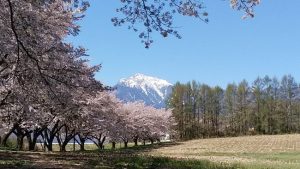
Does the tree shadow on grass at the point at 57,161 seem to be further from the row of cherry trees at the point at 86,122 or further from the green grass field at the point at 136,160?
the row of cherry trees at the point at 86,122

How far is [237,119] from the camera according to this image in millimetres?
152000

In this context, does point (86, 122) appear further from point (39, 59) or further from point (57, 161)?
point (39, 59)

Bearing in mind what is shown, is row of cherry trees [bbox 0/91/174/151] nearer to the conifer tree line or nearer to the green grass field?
the green grass field

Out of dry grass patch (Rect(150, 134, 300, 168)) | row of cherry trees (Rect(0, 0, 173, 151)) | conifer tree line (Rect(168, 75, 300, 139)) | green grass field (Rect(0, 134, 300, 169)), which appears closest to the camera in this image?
row of cherry trees (Rect(0, 0, 173, 151))

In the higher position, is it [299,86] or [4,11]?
[299,86]

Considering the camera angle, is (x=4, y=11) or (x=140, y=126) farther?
(x=140, y=126)

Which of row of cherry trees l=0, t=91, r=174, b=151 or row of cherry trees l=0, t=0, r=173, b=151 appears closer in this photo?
row of cherry trees l=0, t=0, r=173, b=151

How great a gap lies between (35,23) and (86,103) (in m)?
27.0

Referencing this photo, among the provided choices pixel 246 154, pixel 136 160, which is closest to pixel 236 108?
pixel 246 154

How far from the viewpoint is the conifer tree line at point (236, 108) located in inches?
5846

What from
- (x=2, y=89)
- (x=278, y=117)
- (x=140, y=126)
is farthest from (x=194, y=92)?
(x=2, y=89)

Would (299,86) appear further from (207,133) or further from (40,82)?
(40,82)

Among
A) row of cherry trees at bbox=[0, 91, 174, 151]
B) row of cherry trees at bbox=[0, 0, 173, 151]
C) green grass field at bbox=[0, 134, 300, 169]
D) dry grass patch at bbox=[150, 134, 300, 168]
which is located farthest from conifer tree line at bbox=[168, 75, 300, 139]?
row of cherry trees at bbox=[0, 0, 173, 151]

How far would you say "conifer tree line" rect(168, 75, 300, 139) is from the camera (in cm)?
14850
